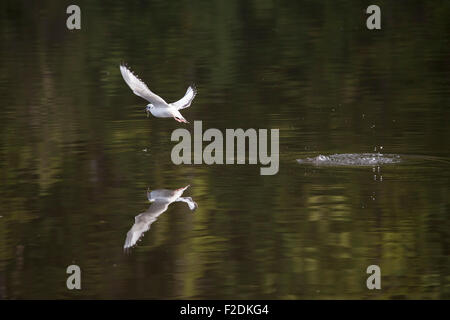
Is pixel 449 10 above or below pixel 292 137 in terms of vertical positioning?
above

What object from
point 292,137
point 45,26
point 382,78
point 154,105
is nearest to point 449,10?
point 382,78

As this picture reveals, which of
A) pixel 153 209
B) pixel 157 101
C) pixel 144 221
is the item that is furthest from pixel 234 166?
pixel 144 221

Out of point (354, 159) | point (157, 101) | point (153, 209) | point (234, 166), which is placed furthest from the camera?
point (354, 159)

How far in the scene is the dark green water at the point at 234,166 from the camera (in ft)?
21.9

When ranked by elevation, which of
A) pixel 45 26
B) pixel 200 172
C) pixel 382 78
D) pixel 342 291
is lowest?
pixel 342 291

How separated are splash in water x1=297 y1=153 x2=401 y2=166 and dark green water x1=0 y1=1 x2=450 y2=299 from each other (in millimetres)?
157

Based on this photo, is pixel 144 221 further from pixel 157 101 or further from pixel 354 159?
pixel 354 159

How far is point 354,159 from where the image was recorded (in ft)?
30.6

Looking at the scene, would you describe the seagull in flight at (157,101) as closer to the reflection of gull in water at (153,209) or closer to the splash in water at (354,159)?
the reflection of gull in water at (153,209)

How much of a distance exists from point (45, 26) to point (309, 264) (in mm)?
11309

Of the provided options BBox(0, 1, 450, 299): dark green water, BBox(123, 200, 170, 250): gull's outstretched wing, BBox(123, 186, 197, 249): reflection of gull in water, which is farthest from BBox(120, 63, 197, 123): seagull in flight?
BBox(123, 200, 170, 250): gull's outstretched wing

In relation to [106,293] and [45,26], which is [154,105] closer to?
[106,293]

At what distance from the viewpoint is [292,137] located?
400 inches

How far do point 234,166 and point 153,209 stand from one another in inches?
53.5
